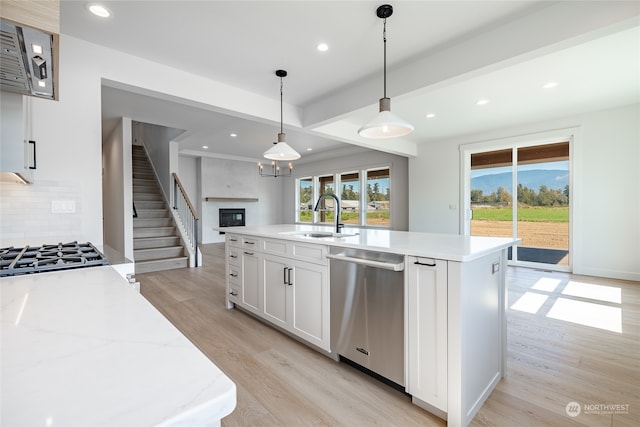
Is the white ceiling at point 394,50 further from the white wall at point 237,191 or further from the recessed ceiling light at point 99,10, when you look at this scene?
the white wall at point 237,191

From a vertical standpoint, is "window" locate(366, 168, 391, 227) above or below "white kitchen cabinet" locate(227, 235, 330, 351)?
above

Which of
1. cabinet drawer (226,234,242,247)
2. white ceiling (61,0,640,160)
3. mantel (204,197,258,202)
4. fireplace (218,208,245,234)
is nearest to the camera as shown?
white ceiling (61,0,640,160)

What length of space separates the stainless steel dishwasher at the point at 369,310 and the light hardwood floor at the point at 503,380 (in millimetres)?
170

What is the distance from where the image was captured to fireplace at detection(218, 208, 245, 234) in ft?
29.5

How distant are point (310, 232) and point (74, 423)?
247cm

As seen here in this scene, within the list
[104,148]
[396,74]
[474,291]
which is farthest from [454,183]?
[104,148]

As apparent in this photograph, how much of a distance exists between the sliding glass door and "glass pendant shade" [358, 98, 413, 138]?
427 cm

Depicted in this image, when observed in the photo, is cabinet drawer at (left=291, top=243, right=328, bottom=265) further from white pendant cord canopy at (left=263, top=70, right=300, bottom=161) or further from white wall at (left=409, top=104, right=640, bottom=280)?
white wall at (left=409, top=104, right=640, bottom=280)

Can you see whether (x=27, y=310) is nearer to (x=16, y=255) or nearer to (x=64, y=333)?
(x=64, y=333)

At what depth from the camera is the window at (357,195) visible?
7682mm

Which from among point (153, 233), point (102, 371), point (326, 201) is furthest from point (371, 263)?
point (326, 201)

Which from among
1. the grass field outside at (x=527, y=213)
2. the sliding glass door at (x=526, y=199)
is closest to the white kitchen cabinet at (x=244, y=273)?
the sliding glass door at (x=526, y=199)

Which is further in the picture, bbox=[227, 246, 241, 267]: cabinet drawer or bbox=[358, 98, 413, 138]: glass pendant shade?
bbox=[227, 246, 241, 267]: cabinet drawer

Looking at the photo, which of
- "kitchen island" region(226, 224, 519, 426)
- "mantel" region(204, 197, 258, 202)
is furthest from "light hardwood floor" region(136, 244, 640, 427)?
"mantel" region(204, 197, 258, 202)
